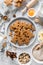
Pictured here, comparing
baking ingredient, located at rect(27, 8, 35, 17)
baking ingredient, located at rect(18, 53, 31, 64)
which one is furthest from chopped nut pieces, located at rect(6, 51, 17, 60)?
baking ingredient, located at rect(27, 8, 35, 17)

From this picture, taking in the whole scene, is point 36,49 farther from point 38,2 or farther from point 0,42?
point 38,2

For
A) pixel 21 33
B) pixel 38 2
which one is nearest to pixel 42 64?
pixel 21 33

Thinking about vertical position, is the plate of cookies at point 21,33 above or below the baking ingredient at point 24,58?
above


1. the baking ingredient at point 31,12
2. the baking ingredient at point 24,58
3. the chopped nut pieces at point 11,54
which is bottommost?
the baking ingredient at point 24,58

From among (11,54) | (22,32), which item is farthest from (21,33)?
(11,54)

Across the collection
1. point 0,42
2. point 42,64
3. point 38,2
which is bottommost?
point 42,64

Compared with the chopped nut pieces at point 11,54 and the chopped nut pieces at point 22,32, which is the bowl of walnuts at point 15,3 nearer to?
the chopped nut pieces at point 22,32

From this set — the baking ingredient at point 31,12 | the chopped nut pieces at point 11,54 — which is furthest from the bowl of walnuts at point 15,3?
the chopped nut pieces at point 11,54
